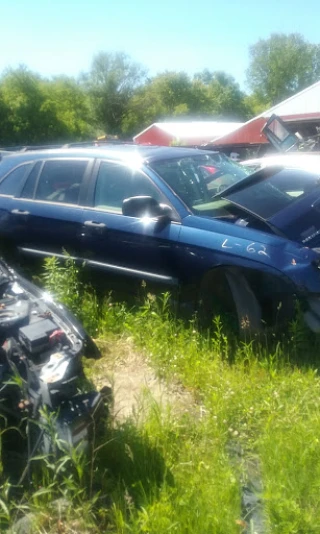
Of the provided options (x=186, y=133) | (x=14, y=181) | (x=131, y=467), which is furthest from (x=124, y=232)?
(x=186, y=133)

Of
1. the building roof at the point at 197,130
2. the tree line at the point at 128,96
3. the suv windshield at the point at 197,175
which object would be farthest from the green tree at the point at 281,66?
the suv windshield at the point at 197,175

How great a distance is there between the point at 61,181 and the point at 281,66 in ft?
249

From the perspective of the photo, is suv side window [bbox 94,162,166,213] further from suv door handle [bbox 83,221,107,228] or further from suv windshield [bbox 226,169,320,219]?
suv windshield [bbox 226,169,320,219]

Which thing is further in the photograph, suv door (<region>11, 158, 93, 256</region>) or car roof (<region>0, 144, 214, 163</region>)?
suv door (<region>11, 158, 93, 256</region>)

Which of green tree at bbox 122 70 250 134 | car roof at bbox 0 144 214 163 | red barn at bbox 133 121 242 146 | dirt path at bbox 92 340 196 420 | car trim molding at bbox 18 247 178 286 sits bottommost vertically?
dirt path at bbox 92 340 196 420

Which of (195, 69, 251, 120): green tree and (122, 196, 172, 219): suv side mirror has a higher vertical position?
(195, 69, 251, 120): green tree

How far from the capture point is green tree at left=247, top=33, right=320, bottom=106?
74438 mm

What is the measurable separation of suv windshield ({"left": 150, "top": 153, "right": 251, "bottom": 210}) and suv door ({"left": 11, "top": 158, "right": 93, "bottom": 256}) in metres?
0.83

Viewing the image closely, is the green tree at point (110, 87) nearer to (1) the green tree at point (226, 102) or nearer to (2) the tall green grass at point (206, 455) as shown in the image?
(1) the green tree at point (226, 102)

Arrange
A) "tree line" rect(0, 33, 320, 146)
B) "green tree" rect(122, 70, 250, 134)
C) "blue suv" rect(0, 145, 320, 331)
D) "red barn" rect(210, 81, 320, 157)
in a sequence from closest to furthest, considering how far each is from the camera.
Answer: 1. "blue suv" rect(0, 145, 320, 331)
2. "red barn" rect(210, 81, 320, 157)
3. "tree line" rect(0, 33, 320, 146)
4. "green tree" rect(122, 70, 250, 134)

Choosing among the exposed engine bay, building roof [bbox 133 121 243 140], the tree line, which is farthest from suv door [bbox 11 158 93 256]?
Answer: the tree line

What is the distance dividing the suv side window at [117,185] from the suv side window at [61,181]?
0.85ft

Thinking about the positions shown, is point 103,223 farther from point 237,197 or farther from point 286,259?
point 286,259

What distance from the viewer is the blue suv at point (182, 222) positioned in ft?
13.1
